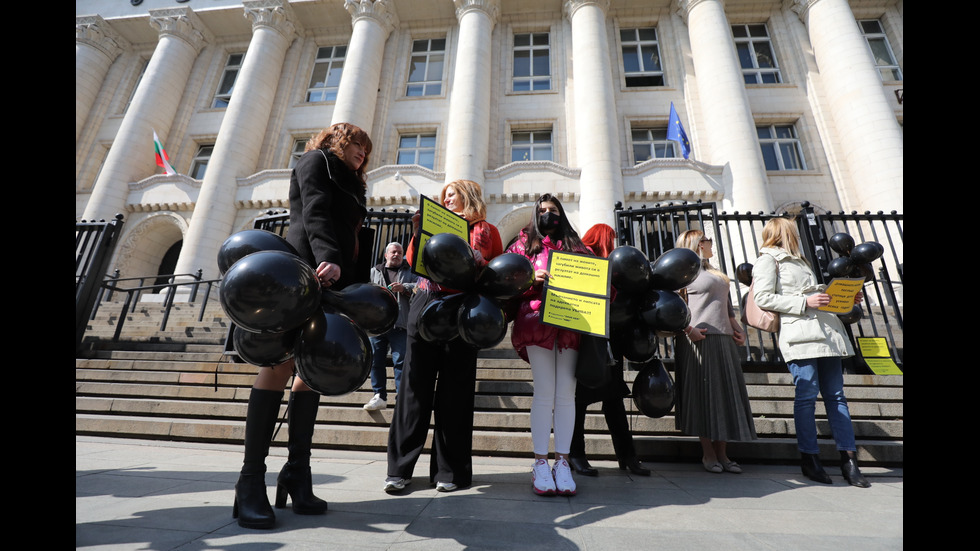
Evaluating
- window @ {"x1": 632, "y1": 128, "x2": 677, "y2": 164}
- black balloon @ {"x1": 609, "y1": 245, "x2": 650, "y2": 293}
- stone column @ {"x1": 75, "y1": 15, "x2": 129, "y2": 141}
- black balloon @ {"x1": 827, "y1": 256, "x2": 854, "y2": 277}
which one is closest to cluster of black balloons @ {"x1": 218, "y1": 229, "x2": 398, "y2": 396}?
black balloon @ {"x1": 609, "y1": 245, "x2": 650, "y2": 293}

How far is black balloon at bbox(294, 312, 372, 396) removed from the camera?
1755mm

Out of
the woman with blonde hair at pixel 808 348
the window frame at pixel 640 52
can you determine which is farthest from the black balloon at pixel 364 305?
the window frame at pixel 640 52

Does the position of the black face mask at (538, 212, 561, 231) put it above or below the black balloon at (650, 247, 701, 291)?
above

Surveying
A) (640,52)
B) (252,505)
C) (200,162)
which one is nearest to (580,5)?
(640,52)

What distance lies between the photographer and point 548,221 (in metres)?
2.98

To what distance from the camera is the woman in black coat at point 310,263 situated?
6.28ft

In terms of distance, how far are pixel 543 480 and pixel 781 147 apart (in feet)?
55.8

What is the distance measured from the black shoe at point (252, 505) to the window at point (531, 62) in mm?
16675

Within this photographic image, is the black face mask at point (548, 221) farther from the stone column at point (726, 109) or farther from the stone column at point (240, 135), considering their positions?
the stone column at point (240, 135)

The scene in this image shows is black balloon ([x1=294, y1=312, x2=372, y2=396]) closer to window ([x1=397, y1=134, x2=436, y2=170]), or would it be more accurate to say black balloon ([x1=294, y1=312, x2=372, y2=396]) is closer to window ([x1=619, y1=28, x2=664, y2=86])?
window ([x1=397, y1=134, x2=436, y2=170])

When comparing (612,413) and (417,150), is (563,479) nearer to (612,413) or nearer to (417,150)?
(612,413)

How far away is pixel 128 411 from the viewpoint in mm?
5016

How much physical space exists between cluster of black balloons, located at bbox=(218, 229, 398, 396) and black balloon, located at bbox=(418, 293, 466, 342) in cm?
50
